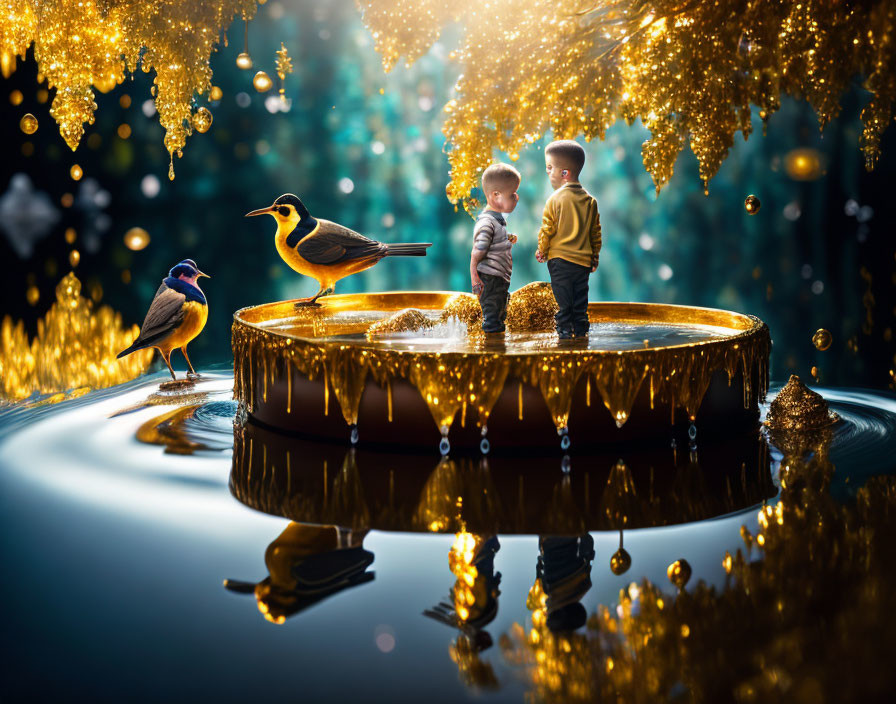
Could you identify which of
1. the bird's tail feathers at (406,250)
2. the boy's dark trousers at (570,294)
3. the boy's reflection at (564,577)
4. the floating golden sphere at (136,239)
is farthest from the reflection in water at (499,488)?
the floating golden sphere at (136,239)

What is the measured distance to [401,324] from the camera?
434 cm

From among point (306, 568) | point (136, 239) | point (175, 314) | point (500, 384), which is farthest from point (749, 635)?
point (136, 239)

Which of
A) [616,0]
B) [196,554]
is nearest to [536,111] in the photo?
[616,0]

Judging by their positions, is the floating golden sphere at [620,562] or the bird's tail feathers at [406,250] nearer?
the floating golden sphere at [620,562]

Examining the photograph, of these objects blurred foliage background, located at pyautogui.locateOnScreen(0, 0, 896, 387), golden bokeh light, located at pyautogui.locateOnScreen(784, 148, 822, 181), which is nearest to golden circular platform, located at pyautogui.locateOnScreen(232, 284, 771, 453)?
blurred foliage background, located at pyautogui.locateOnScreen(0, 0, 896, 387)

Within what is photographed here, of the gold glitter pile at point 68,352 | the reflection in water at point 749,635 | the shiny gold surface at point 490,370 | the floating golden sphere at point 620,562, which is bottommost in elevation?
the reflection in water at point 749,635

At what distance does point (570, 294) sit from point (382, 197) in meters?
3.75

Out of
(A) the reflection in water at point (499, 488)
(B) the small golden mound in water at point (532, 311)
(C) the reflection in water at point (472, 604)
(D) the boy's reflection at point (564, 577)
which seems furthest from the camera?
(B) the small golden mound in water at point (532, 311)

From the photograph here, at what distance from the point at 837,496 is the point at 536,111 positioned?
2.51 metres

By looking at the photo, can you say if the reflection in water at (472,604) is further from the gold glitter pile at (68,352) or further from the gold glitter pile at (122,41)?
the gold glitter pile at (122,41)

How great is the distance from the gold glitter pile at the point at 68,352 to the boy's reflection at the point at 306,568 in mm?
2494

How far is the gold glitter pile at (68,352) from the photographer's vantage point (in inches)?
205

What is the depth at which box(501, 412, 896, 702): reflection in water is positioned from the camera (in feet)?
6.27

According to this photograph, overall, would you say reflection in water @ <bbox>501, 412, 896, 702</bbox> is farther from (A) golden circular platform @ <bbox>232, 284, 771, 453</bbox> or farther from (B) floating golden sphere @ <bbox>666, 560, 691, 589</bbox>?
(A) golden circular platform @ <bbox>232, 284, 771, 453</bbox>
